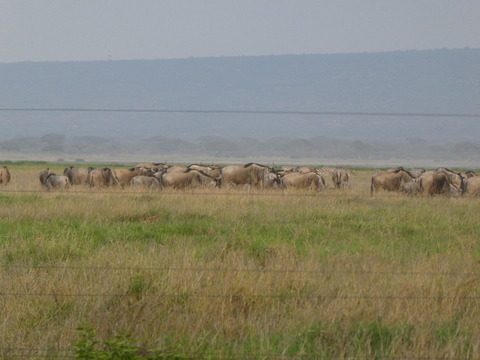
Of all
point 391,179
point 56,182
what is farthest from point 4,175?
point 391,179

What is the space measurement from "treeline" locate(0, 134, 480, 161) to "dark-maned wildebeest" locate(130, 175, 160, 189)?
23.9 feet

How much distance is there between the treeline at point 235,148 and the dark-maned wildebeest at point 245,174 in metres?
9.65

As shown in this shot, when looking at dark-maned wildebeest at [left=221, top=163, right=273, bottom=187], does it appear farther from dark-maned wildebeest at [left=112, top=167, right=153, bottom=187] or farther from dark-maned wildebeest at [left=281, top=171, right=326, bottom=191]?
dark-maned wildebeest at [left=112, top=167, right=153, bottom=187]

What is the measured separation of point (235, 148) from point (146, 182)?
35.3ft

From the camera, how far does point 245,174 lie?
1153 inches

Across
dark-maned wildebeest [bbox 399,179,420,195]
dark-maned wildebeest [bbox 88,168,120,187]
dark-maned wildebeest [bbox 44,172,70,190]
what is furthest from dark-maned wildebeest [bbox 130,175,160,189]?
dark-maned wildebeest [bbox 399,179,420,195]

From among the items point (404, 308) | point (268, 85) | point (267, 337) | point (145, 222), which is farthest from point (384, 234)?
point (268, 85)

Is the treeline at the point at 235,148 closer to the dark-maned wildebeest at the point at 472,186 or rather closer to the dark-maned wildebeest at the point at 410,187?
the dark-maned wildebeest at the point at 410,187

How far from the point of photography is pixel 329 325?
682 cm

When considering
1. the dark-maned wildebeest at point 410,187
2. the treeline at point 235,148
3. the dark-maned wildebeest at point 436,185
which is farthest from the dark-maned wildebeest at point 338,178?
the treeline at point 235,148

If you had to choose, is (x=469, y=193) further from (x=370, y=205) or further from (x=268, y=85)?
(x=268, y=85)

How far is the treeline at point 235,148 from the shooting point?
11375 millimetres

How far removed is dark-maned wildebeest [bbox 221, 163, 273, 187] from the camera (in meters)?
29.0

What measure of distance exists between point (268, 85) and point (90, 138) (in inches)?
7226
